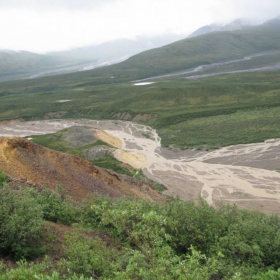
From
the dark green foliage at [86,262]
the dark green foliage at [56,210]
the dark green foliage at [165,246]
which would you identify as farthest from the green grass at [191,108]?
the dark green foliage at [86,262]

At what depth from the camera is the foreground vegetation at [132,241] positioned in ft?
26.9

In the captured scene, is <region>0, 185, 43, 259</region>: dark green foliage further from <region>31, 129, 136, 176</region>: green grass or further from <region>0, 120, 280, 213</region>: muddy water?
<region>31, 129, 136, 176</region>: green grass

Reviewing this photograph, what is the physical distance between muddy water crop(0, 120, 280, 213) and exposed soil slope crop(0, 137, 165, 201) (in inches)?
418

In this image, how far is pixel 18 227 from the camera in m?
11.5

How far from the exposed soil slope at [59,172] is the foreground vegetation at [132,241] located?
7.87 m

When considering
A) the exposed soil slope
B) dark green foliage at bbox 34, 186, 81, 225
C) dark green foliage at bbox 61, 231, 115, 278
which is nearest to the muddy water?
the exposed soil slope

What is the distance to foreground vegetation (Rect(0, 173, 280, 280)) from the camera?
8209 mm

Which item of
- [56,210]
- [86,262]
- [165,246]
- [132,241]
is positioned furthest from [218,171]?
[86,262]

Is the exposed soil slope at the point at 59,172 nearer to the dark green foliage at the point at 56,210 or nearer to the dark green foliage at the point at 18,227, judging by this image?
the dark green foliage at the point at 56,210

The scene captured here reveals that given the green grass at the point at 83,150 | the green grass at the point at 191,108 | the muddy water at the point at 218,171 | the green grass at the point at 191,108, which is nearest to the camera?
the muddy water at the point at 218,171

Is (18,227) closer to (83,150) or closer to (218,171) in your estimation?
(218,171)

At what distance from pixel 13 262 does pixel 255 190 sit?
3354 centimetres

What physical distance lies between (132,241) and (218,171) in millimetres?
35621

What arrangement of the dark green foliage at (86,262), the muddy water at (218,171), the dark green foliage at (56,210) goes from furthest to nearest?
1. the muddy water at (218,171)
2. the dark green foliage at (56,210)
3. the dark green foliage at (86,262)
